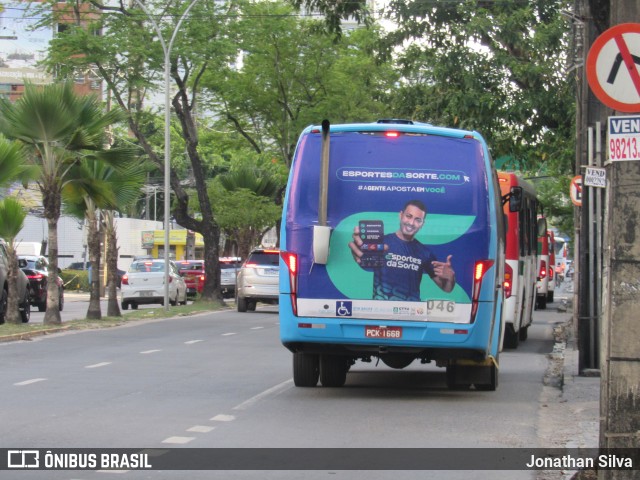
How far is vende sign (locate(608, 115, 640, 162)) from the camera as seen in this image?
7871mm

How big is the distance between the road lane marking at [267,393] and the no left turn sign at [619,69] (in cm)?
543

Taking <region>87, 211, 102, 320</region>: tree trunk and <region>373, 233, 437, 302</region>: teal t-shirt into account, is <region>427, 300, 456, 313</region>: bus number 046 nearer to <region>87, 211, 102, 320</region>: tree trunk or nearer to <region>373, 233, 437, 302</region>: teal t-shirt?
<region>373, 233, 437, 302</region>: teal t-shirt

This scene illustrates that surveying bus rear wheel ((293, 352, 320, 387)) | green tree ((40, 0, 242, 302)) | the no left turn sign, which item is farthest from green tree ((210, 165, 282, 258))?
the no left turn sign

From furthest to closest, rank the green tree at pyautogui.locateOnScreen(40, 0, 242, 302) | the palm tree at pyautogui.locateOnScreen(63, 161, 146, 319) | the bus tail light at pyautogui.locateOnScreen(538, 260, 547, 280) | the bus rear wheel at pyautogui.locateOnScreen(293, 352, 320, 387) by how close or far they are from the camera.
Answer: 1. the bus tail light at pyautogui.locateOnScreen(538, 260, 547, 280)
2. the green tree at pyautogui.locateOnScreen(40, 0, 242, 302)
3. the palm tree at pyautogui.locateOnScreen(63, 161, 146, 319)
4. the bus rear wheel at pyautogui.locateOnScreen(293, 352, 320, 387)

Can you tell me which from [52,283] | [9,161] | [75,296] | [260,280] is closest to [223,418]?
[9,161]

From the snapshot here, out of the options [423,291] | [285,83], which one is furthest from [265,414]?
[285,83]

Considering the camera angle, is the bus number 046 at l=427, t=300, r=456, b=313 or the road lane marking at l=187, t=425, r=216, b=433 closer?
the road lane marking at l=187, t=425, r=216, b=433

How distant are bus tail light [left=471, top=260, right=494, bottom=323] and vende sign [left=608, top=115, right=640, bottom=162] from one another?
4462 millimetres

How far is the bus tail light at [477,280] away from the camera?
486 inches

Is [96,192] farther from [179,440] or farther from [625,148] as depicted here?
[625,148]

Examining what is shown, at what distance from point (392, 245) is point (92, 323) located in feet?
50.8

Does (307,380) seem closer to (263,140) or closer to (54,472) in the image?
(54,472)

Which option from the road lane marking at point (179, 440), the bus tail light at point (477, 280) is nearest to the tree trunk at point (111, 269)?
the bus tail light at point (477, 280)

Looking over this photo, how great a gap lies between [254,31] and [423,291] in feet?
83.6
